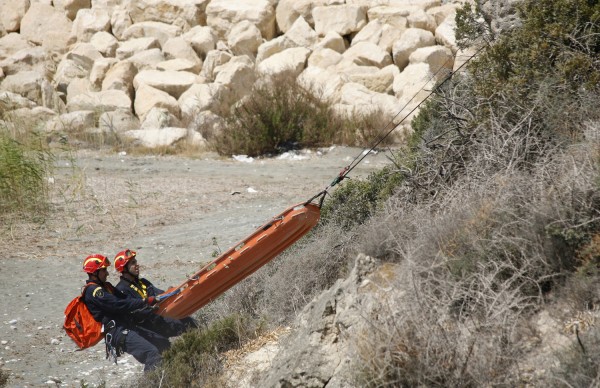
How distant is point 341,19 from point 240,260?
61.9 ft

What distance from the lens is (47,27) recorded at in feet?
96.0

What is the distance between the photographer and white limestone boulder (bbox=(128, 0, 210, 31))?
91.0ft

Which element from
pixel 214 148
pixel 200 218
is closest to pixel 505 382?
pixel 200 218

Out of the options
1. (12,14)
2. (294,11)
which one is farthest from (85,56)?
(294,11)

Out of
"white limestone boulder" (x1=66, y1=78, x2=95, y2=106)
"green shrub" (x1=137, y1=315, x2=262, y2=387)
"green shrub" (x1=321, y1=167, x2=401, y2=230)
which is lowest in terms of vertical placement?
"white limestone boulder" (x1=66, y1=78, x2=95, y2=106)

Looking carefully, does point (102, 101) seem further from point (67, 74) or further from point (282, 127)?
point (282, 127)

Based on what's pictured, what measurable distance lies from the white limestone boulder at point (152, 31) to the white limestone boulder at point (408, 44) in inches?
323

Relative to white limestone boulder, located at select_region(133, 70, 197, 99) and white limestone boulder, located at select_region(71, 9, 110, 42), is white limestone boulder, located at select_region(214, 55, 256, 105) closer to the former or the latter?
white limestone boulder, located at select_region(133, 70, 197, 99)

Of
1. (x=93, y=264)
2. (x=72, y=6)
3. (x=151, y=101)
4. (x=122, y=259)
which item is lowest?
(x=151, y=101)

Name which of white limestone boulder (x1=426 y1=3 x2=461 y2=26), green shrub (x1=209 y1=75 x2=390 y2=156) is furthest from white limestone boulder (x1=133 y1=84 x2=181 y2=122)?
white limestone boulder (x1=426 y1=3 x2=461 y2=26)

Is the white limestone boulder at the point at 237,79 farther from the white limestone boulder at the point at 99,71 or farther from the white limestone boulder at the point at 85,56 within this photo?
the white limestone boulder at the point at 85,56

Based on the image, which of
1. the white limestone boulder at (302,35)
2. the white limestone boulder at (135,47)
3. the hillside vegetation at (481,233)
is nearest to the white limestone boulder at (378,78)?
the white limestone boulder at (302,35)

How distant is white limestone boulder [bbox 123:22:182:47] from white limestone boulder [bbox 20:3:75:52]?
257cm

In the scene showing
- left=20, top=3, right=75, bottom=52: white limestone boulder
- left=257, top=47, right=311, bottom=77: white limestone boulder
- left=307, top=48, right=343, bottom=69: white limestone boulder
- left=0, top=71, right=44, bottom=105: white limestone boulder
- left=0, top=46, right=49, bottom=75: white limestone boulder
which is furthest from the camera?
left=20, top=3, right=75, bottom=52: white limestone boulder
